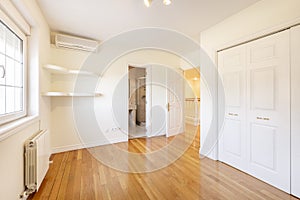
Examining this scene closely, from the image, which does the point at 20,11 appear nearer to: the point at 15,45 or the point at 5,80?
the point at 15,45

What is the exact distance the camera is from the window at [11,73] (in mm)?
1360

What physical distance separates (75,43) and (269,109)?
11.0 feet

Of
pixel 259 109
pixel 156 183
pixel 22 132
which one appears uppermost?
pixel 259 109

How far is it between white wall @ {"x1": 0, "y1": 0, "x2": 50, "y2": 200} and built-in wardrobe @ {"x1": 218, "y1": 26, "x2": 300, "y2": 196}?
270 centimetres

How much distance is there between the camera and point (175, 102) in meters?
4.32

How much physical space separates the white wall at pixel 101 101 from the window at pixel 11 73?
3.67 feet

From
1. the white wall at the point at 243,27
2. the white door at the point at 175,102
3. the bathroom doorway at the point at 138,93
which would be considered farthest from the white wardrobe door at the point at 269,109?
the bathroom doorway at the point at 138,93

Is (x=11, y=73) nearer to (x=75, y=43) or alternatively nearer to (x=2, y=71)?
(x=2, y=71)

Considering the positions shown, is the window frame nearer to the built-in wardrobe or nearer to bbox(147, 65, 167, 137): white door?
bbox(147, 65, 167, 137): white door

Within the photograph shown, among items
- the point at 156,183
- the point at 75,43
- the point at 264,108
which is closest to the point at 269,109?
the point at 264,108

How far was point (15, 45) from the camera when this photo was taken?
1.62 meters

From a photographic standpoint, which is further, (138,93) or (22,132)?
(138,93)

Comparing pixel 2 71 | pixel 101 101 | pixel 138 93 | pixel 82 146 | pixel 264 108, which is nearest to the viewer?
pixel 2 71

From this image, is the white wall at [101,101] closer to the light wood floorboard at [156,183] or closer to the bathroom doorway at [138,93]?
the light wood floorboard at [156,183]
